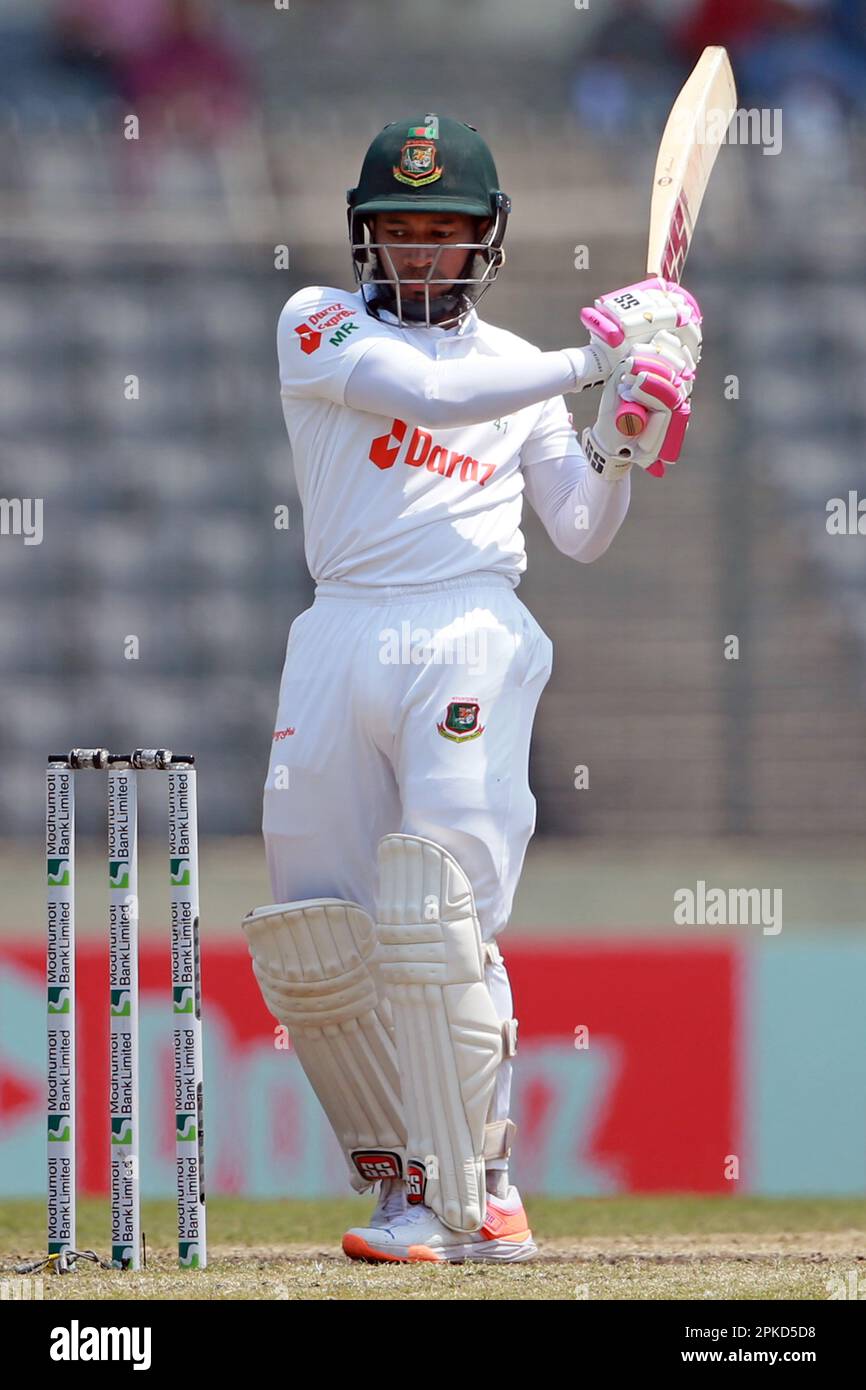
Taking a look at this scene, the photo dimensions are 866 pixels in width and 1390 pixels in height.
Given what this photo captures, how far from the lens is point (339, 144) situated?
5.68 meters

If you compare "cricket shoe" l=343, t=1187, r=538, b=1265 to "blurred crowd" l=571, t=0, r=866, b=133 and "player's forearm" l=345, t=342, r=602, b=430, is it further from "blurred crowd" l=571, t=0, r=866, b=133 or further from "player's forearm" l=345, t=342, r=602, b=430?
"blurred crowd" l=571, t=0, r=866, b=133

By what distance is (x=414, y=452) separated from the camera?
2705mm

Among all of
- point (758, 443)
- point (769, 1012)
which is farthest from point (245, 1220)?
point (758, 443)

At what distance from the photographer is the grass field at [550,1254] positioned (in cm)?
231

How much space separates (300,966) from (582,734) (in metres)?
2.73

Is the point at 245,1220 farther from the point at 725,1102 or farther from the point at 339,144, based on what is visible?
the point at 339,144

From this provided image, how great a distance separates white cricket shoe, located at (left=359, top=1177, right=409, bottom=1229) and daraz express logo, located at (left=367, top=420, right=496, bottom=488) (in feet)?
2.82

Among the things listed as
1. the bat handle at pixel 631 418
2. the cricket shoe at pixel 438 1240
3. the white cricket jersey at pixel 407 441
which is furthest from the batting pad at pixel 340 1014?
the bat handle at pixel 631 418

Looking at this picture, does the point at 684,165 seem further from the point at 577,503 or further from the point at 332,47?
the point at 332,47

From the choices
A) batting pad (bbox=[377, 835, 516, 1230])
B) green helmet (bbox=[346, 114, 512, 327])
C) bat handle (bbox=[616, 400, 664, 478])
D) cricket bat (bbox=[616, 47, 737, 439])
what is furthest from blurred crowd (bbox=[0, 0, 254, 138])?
batting pad (bbox=[377, 835, 516, 1230])

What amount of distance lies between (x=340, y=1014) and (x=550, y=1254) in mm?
468

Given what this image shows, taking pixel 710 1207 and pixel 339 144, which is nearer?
pixel 710 1207

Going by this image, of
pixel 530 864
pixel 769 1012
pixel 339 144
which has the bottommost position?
pixel 769 1012

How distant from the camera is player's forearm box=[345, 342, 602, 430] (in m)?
2.60
